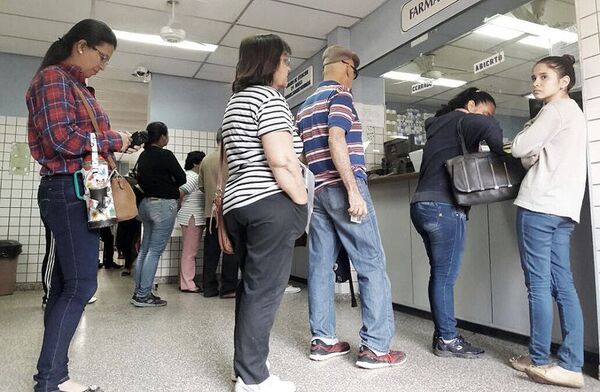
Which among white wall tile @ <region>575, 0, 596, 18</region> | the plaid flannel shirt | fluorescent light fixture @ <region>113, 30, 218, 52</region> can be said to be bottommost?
the plaid flannel shirt

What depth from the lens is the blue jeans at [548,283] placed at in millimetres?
1700

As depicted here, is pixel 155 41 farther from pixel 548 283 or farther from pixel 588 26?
pixel 548 283

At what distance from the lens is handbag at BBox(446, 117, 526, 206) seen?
1874mm

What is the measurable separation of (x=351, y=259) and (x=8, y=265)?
12.6 feet

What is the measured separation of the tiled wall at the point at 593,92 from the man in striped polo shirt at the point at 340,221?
3.00 feet

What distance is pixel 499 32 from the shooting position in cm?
494

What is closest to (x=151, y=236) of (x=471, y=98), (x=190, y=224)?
(x=190, y=224)

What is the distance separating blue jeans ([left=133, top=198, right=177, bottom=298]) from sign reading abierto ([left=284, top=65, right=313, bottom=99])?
214 cm

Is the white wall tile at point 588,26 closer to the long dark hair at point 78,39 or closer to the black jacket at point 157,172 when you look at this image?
the long dark hair at point 78,39

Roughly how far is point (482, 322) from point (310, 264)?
1.13 meters

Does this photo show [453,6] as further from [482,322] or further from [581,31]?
[482,322]

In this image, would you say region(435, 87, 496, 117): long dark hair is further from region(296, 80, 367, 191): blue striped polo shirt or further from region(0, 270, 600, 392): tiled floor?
region(0, 270, 600, 392): tiled floor

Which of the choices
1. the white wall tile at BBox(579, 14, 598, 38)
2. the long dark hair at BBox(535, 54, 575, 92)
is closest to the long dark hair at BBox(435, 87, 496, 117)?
the long dark hair at BBox(535, 54, 575, 92)

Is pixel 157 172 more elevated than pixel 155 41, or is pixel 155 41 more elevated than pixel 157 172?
pixel 155 41
